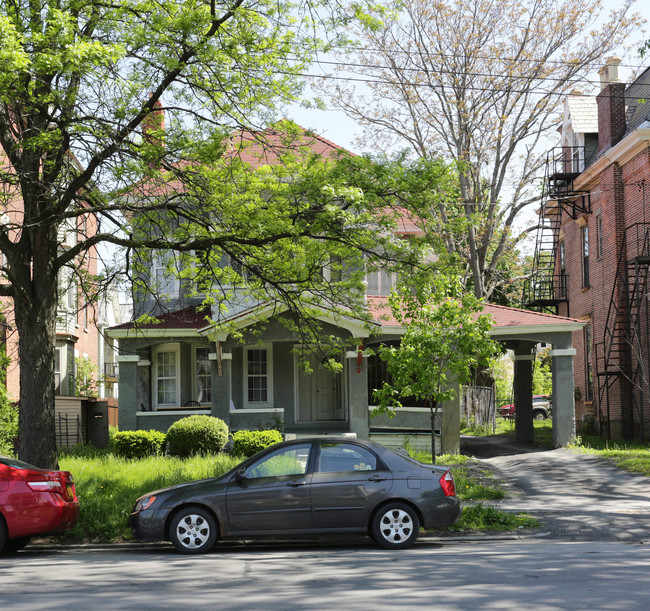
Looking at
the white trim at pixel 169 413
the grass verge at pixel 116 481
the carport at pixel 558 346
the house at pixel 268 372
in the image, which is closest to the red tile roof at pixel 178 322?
the house at pixel 268 372

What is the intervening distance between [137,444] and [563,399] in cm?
1125

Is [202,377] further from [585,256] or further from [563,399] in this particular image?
[585,256]

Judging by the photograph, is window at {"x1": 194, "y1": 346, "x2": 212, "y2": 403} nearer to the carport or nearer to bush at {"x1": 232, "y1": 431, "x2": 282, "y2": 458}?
bush at {"x1": 232, "y1": 431, "x2": 282, "y2": 458}

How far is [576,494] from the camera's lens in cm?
1563

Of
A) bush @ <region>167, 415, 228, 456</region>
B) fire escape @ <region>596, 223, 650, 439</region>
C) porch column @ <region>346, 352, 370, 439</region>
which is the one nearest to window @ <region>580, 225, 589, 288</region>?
fire escape @ <region>596, 223, 650, 439</region>

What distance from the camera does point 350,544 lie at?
37.9 feet

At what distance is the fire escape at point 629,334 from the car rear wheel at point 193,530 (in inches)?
651

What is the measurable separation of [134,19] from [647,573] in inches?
412

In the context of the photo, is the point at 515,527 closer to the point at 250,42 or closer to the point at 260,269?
the point at 260,269

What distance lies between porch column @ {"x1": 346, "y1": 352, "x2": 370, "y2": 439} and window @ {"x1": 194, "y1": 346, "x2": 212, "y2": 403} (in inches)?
200

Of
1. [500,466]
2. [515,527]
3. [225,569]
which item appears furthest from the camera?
[500,466]

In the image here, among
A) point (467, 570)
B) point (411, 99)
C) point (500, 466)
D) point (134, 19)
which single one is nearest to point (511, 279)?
point (411, 99)

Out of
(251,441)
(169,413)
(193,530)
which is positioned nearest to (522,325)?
(251,441)

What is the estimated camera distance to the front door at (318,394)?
25.3 m
